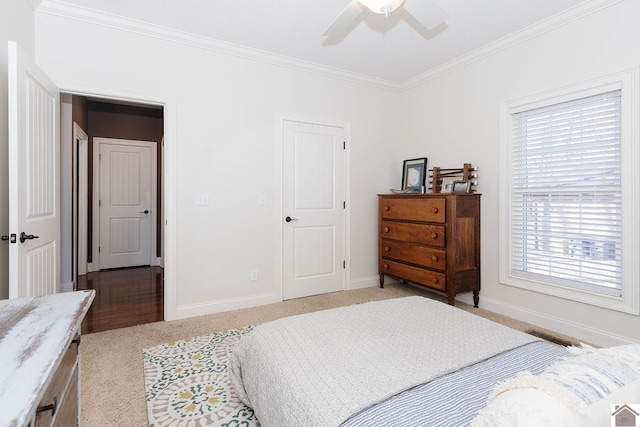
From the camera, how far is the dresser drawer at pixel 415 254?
126 inches

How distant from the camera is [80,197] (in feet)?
14.5

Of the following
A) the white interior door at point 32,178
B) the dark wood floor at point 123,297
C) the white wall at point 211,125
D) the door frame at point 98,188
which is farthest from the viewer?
the door frame at point 98,188

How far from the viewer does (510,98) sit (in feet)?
9.94

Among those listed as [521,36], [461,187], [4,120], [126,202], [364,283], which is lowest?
[364,283]

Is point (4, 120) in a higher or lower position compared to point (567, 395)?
higher

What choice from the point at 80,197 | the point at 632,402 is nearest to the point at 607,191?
the point at 632,402

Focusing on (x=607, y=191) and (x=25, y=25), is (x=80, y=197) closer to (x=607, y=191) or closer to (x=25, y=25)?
(x=25, y=25)

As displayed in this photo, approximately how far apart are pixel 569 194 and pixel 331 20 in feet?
8.10

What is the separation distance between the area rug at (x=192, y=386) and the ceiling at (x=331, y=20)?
8.70ft

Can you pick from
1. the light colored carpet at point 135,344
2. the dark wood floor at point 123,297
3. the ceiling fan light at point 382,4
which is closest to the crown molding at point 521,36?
the ceiling fan light at point 382,4

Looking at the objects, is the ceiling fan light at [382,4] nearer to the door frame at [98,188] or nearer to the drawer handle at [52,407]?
the drawer handle at [52,407]

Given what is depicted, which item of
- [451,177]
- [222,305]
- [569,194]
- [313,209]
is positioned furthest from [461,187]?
[222,305]

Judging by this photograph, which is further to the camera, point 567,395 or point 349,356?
point 349,356

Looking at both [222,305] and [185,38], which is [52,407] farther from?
[185,38]
